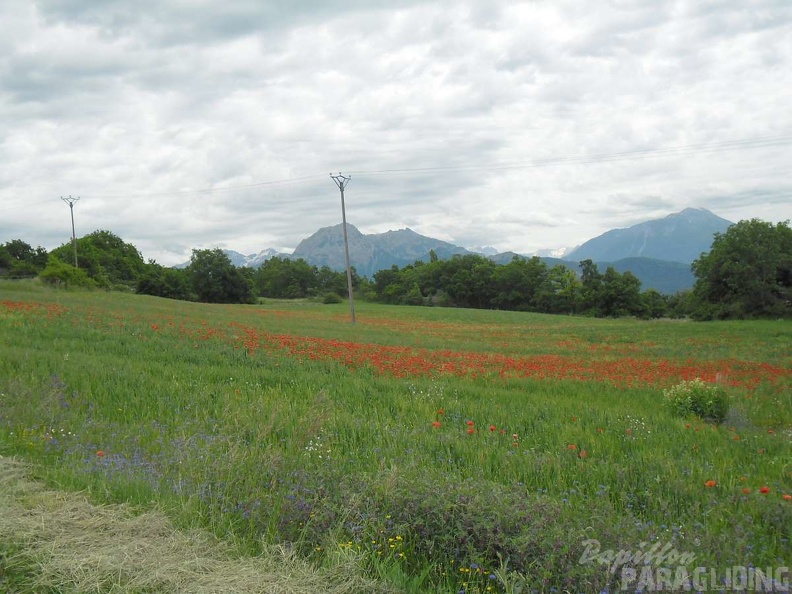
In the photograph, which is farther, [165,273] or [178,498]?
[165,273]

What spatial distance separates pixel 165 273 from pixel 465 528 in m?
115

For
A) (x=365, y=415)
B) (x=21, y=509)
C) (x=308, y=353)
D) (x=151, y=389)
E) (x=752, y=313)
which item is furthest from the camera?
(x=752, y=313)

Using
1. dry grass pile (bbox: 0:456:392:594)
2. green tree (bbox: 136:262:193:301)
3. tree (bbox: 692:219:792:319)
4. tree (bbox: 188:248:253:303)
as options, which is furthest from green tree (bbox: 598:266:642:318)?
dry grass pile (bbox: 0:456:392:594)

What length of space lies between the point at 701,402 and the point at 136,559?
966 centimetres

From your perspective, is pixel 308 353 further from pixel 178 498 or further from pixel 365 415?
pixel 178 498

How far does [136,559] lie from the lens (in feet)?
12.1

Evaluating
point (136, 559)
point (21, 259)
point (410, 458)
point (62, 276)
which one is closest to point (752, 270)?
point (410, 458)

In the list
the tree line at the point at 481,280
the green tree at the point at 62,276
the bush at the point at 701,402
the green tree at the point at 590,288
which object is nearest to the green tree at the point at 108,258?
the tree line at the point at 481,280

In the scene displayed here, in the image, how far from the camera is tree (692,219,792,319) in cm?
5541

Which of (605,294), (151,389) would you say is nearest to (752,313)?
(605,294)

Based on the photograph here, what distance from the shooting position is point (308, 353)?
14.3 m

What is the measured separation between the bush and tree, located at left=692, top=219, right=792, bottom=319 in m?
54.5

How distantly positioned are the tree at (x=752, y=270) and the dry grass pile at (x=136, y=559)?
63.6 metres

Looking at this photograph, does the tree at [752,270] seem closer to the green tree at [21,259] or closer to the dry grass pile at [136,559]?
the dry grass pile at [136,559]
